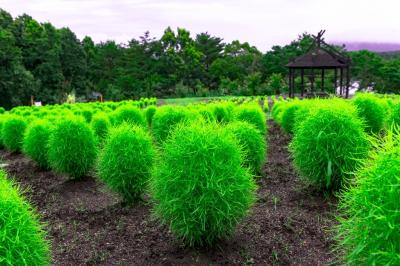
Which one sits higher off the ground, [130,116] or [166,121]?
[166,121]

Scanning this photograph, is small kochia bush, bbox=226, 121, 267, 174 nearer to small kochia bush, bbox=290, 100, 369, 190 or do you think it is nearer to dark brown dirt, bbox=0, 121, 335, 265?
dark brown dirt, bbox=0, 121, 335, 265

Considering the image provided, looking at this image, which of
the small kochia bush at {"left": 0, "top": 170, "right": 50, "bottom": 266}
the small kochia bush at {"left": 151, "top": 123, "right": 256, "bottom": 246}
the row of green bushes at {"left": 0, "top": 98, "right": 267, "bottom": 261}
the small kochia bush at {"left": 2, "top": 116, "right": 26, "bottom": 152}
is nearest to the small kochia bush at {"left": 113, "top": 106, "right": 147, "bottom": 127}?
the small kochia bush at {"left": 2, "top": 116, "right": 26, "bottom": 152}

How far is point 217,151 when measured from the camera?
378cm

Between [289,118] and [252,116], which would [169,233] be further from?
[289,118]

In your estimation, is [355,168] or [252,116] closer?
[355,168]

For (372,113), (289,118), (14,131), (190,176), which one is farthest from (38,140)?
Result: (372,113)

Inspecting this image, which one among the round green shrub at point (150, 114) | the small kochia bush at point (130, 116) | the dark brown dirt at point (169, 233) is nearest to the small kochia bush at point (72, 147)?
the dark brown dirt at point (169, 233)

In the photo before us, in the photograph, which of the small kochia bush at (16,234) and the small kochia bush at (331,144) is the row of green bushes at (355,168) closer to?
the small kochia bush at (331,144)

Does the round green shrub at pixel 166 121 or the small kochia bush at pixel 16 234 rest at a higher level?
the small kochia bush at pixel 16 234

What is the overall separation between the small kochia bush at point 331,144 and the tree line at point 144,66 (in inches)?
1093

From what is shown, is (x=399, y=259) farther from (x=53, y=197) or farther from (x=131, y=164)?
(x=53, y=197)

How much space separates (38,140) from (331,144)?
18.1 ft

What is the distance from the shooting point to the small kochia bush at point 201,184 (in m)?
3.65

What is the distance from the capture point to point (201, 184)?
3.62 m
